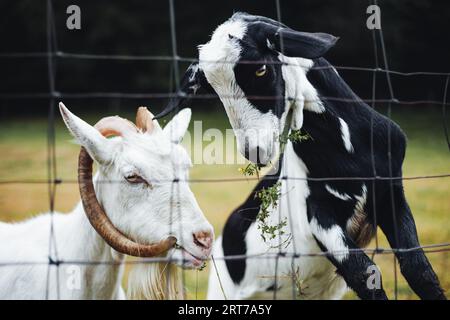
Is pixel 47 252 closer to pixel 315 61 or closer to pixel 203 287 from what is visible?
pixel 315 61

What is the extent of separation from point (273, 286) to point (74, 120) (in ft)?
5.42

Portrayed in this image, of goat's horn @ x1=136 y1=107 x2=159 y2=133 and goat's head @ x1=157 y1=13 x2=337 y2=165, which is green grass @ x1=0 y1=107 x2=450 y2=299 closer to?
goat's head @ x1=157 y1=13 x2=337 y2=165

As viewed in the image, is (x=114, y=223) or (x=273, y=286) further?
(x=273, y=286)

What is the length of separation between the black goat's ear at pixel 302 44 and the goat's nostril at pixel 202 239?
0.97 m

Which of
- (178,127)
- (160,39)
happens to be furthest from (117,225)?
(160,39)

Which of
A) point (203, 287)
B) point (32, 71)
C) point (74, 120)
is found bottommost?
point (203, 287)

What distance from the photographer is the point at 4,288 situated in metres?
3.56

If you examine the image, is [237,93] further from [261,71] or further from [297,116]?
[297,116]

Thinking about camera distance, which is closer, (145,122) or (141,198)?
(141,198)

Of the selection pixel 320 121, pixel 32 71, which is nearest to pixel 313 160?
pixel 320 121

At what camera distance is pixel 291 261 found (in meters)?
4.13

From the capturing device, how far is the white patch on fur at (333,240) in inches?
150

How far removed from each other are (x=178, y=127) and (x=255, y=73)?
53 centimetres

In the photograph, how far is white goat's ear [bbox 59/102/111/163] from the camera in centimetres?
336
